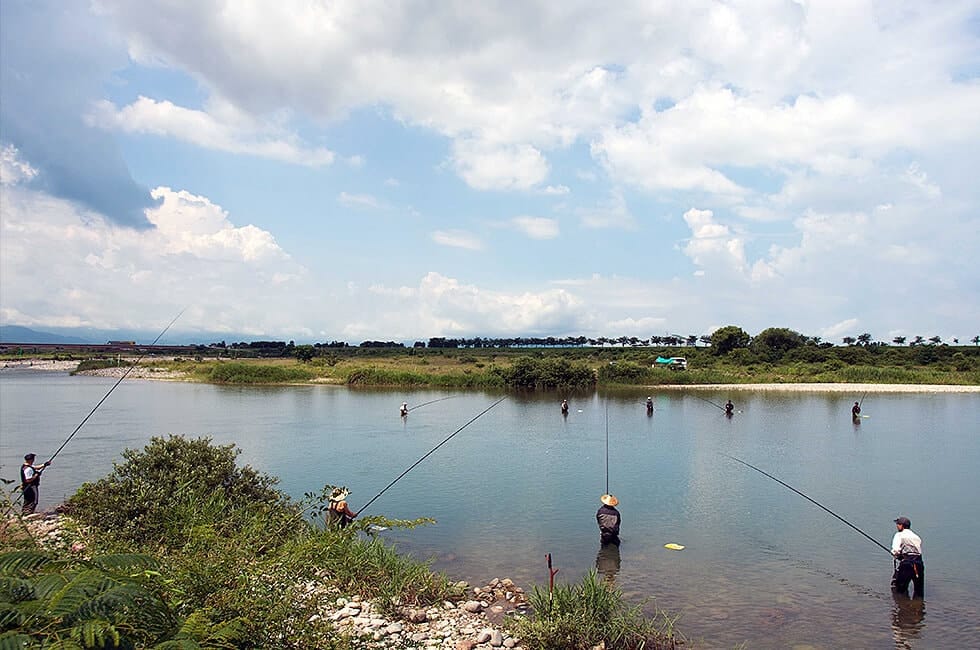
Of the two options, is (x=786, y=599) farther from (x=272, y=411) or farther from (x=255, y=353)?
(x=255, y=353)

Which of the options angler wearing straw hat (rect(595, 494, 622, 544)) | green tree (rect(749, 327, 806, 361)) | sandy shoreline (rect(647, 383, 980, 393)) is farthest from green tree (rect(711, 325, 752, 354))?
angler wearing straw hat (rect(595, 494, 622, 544))

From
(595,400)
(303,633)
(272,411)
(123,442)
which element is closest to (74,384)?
(272,411)

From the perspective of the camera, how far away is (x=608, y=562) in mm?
13938

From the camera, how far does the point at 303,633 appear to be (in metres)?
6.51

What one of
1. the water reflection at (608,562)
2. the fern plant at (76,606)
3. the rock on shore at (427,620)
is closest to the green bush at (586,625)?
the rock on shore at (427,620)

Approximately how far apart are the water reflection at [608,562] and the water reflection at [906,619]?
4710mm

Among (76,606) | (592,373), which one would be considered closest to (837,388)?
(592,373)

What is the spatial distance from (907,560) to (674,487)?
976 centimetres

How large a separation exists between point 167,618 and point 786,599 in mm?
10858

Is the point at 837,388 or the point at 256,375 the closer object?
the point at 837,388

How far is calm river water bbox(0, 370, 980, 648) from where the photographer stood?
469 inches

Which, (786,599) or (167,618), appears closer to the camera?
(167,618)

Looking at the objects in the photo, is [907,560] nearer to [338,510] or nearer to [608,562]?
[608,562]

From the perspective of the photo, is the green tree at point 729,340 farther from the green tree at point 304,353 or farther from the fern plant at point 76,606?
the fern plant at point 76,606
